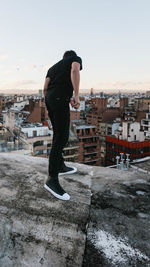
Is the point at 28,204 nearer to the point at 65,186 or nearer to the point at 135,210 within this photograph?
the point at 65,186

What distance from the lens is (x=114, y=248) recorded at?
1.84 meters

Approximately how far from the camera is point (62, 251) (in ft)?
5.79

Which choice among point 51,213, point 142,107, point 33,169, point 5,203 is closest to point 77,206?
point 51,213

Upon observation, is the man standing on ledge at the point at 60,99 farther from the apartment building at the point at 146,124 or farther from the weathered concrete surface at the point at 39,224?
the apartment building at the point at 146,124

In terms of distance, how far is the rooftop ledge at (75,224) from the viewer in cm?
172

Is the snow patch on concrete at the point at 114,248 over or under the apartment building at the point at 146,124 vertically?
over

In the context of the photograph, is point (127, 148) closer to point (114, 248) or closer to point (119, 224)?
point (119, 224)

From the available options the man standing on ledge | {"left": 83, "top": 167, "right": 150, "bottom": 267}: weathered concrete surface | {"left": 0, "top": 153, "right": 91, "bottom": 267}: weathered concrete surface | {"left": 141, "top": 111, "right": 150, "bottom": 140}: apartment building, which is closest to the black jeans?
the man standing on ledge

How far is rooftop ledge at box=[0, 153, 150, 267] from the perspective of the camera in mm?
1721

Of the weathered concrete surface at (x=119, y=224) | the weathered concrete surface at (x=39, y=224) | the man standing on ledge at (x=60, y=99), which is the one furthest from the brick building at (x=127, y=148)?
the man standing on ledge at (x=60, y=99)

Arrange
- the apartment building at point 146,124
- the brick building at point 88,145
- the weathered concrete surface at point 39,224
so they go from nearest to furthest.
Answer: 1. the weathered concrete surface at point 39,224
2. the brick building at point 88,145
3. the apartment building at point 146,124

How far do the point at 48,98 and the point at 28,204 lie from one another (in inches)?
50.9

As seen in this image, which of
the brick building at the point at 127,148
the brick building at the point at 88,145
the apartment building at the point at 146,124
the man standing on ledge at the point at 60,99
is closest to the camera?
the man standing on ledge at the point at 60,99

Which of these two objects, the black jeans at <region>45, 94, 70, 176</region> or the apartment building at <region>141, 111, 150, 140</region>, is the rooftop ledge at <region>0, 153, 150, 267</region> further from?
the apartment building at <region>141, 111, 150, 140</region>
